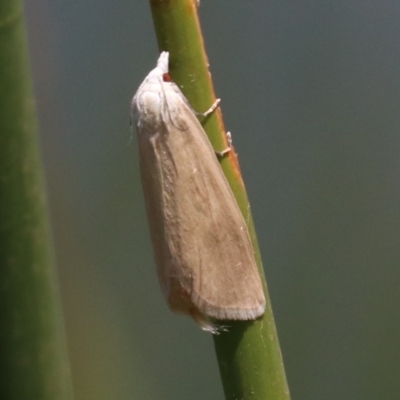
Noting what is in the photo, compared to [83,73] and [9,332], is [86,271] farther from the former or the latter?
[9,332]

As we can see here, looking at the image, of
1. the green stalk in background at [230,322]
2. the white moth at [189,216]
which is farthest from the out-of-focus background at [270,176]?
the green stalk in background at [230,322]

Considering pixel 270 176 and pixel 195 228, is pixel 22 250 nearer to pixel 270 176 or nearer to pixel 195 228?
pixel 195 228

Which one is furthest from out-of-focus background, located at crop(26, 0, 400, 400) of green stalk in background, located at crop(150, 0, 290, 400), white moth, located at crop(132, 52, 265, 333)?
green stalk in background, located at crop(150, 0, 290, 400)

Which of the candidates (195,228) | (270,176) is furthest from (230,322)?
(270,176)

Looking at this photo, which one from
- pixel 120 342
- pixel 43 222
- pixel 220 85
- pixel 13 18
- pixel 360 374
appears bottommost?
pixel 360 374

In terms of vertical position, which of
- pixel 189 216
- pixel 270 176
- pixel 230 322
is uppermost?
pixel 270 176

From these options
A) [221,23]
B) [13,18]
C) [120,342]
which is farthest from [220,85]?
[13,18]

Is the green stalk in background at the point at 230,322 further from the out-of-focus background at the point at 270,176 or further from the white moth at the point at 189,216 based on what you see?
the out-of-focus background at the point at 270,176
